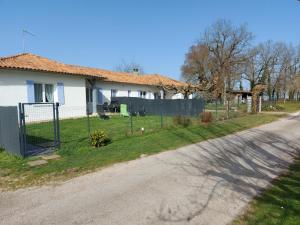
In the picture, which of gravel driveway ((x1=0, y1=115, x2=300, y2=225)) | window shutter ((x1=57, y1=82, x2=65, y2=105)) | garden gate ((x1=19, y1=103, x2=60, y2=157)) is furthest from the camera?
window shutter ((x1=57, y1=82, x2=65, y2=105))

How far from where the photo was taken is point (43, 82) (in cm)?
1850

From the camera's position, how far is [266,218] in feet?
13.7

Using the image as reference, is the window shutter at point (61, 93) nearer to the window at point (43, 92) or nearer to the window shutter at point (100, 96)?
the window at point (43, 92)

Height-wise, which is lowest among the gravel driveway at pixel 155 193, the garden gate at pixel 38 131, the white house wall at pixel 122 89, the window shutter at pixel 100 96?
the gravel driveway at pixel 155 193

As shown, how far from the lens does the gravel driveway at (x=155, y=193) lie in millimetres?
4301

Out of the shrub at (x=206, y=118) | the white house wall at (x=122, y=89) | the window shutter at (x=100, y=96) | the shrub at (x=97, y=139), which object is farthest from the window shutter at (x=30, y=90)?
the shrub at (x=206, y=118)

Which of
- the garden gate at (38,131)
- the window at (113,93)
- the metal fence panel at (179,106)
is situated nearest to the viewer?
the garden gate at (38,131)

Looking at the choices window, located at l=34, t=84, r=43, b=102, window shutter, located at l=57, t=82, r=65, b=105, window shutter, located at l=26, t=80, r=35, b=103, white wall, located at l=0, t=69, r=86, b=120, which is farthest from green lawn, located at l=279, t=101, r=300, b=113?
window shutter, located at l=26, t=80, r=35, b=103

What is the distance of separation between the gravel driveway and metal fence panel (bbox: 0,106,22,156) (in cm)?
348

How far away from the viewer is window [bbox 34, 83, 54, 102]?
59.7ft

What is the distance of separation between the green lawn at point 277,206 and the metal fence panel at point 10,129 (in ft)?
23.3

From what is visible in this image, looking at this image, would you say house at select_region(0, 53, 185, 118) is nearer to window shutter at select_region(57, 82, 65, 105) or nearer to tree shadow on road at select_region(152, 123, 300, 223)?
window shutter at select_region(57, 82, 65, 105)

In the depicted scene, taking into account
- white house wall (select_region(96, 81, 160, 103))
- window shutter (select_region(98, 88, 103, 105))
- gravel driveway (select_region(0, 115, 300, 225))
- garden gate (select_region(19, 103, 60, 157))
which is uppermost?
white house wall (select_region(96, 81, 160, 103))

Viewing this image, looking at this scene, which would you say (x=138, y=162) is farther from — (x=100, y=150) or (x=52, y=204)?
(x=52, y=204)
